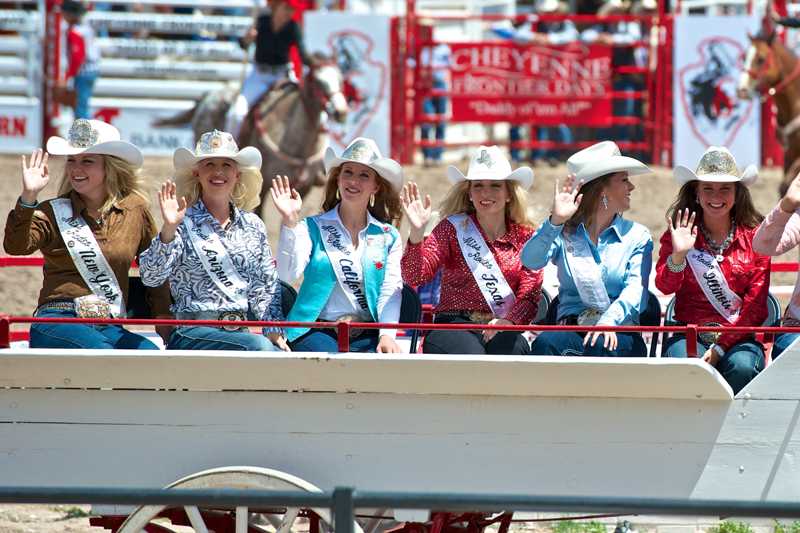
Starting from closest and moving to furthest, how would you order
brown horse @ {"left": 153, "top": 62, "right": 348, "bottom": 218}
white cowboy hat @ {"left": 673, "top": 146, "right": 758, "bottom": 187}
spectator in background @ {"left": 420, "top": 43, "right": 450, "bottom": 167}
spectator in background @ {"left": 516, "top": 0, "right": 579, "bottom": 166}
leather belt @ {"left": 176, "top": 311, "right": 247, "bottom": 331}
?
leather belt @ {"left": 176, "top": 311, "right": 247, "bottom": 331} → white cowboy hat @ {"left": 673, "top": 146, "right": 758, "bottom": 187} → brown horse @ {"left": 153, "top": 62, "right": 348, "bottom": 218} → spectator in background @ {"left": 420, "top": 43, "right": 450, "bottom": 167} → spectator in background @ {"left": 516, "top": 0, "right": 579, "bottom": 166}

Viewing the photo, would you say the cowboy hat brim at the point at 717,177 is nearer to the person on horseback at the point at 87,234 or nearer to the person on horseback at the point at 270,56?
the person on horseback at the point at 87,234

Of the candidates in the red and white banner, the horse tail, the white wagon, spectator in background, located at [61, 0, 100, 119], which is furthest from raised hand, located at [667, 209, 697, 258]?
spectator in background, located at [61, 0, 100, 119]

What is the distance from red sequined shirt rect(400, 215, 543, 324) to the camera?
5.29 meters

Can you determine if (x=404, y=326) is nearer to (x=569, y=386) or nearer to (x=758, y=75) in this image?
(x=569, y=386)

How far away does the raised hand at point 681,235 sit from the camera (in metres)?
4.96

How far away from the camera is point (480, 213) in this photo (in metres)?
5.40

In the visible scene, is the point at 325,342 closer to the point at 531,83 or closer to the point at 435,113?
the point at 531,83

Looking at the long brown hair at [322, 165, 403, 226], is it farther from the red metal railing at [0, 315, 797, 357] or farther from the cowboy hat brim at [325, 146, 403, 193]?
the red metal railing at [0, 315, 797, 357]

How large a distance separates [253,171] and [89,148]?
2.08 feet

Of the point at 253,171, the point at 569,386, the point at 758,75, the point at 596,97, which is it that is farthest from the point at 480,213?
the point at 596,97

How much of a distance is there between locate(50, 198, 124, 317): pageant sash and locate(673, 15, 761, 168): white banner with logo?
11.7 metres

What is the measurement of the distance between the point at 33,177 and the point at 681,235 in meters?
2.33

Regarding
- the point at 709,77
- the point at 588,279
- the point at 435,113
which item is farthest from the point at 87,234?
the point at 709,77

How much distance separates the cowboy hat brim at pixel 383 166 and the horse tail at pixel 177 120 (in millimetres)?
8961
